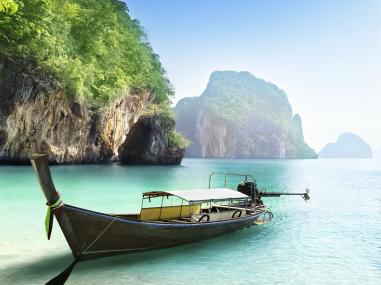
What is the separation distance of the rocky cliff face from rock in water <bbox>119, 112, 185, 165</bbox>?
27.3ft

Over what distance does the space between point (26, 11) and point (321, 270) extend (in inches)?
1241

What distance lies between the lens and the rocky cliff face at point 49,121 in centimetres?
3397

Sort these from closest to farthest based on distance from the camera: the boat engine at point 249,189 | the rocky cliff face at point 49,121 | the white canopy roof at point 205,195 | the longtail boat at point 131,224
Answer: the longtail boat at point 131,224 < the white canopy roof at point 205,195 < the boat engine at point 249,189 < the rocky cliff face at point 49,121

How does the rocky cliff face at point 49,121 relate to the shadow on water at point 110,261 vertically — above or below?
above

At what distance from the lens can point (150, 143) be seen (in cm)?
6319

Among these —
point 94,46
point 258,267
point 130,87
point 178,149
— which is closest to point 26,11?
point 94,46

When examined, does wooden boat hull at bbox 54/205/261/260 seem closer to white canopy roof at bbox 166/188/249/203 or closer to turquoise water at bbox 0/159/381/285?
turquoise water at bbox 0/159/381/285

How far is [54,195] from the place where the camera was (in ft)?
32.1

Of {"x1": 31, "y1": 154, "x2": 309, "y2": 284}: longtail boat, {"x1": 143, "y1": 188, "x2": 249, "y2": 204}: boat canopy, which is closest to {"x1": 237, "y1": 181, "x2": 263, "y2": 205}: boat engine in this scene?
{"x1": 143, "y1": 188, "x2": 249, "y2": 204}: boat canopy

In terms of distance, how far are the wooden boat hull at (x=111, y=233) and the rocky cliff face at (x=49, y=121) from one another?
27.4m

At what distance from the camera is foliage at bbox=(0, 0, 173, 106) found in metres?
32.5

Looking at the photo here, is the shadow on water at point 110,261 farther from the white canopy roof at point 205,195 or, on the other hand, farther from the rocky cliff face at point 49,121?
the rocky cliff face at point 49,121

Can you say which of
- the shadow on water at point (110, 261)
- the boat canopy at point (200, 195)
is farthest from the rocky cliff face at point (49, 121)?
the shadow on water at point (110, 261)

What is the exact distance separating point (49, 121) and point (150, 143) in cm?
2502
